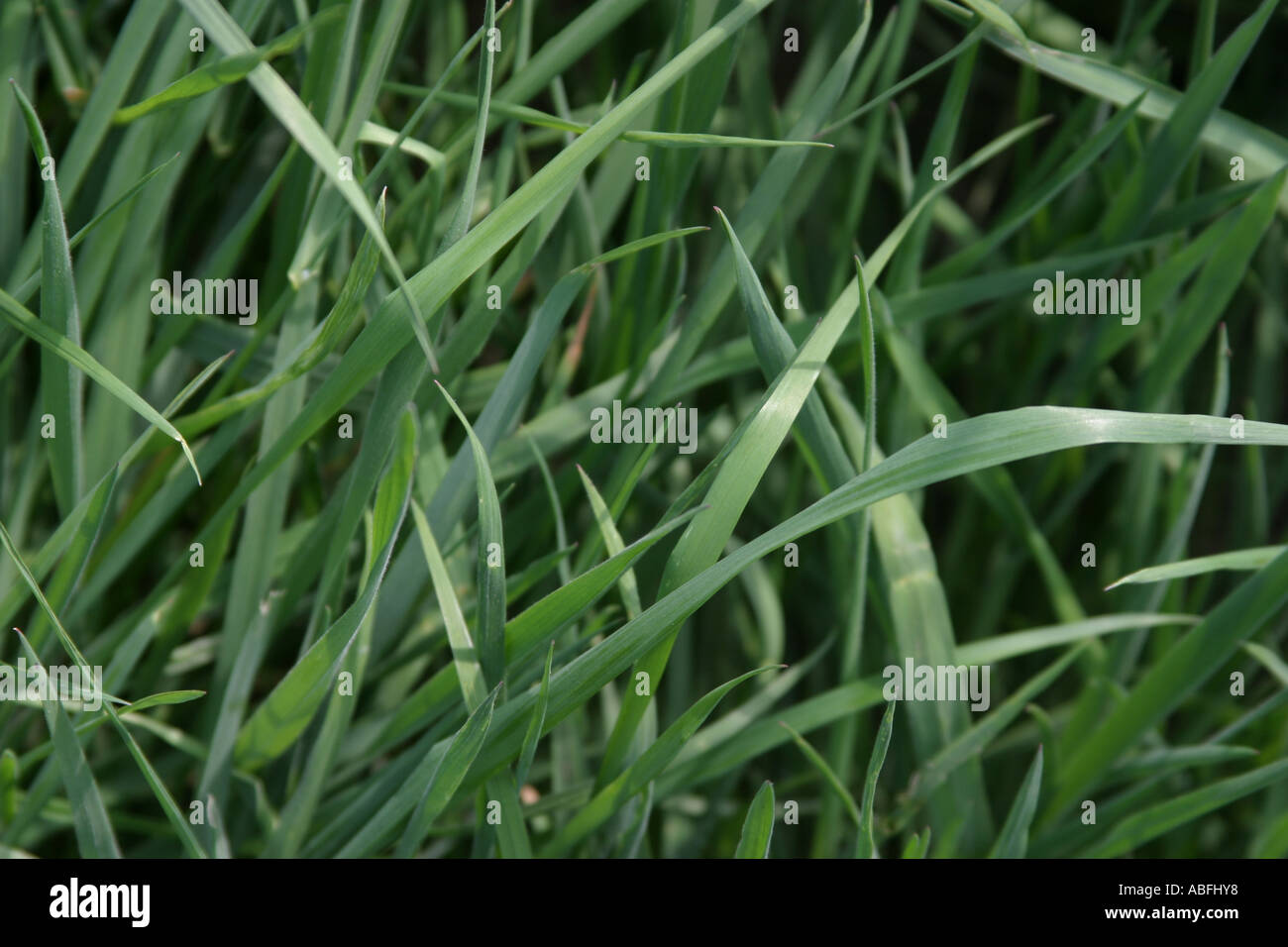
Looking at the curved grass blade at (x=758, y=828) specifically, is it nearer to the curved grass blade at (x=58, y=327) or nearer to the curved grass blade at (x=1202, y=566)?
the curved grass blade at (x=1202, y=566)

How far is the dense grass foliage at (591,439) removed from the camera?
1.11 feet

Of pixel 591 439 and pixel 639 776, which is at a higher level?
pixel 591 439

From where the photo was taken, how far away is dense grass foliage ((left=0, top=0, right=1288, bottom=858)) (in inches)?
13.3

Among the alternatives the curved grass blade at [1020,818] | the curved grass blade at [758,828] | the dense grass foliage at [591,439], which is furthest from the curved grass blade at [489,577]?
the curved grass blade at [1020,818]

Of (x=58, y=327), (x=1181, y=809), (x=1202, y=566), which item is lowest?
(x=1181, y=809)

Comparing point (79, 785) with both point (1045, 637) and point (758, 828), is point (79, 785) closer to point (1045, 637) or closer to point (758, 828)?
point (758, 828)

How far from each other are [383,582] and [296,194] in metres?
0.17

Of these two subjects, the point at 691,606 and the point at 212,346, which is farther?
the point at 212,346

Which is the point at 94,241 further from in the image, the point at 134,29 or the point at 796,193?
the point at 796,193

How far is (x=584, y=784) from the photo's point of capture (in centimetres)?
41

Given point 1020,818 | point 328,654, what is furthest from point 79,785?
point 1020,818

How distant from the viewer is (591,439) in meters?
0.41

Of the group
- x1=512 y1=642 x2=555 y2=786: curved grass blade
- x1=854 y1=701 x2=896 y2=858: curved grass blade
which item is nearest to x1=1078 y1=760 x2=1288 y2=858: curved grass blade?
x1=854 y1=701 x2=896 y2=858: curved grass blade
